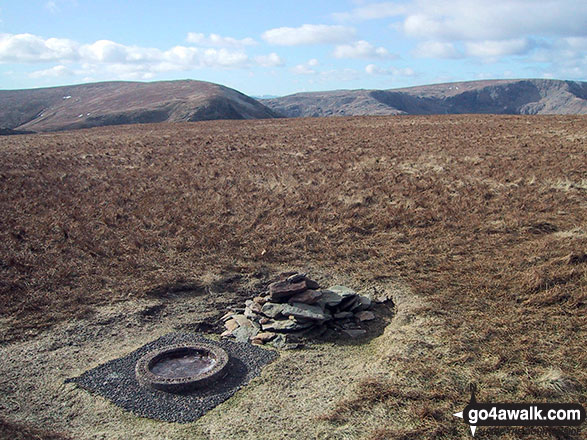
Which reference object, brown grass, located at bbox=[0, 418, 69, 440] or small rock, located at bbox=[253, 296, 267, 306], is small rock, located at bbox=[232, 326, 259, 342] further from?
brown grass, located at bbox=[0, 418, 69, 440]

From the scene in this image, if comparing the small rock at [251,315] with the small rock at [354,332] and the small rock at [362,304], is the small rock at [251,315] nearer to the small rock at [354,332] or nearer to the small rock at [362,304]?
the small rock at [354,332]

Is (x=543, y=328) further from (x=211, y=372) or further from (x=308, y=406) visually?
(x=211, y=372)

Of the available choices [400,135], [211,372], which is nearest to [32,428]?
[211,372]

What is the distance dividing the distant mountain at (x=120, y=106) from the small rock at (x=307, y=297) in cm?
7745

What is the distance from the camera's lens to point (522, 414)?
255 inches

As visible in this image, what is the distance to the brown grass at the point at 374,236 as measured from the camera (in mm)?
7727

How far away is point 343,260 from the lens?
42.0ft

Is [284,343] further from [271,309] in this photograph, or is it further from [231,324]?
[231,324]

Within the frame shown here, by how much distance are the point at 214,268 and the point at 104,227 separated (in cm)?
464

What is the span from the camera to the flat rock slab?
7098 millimetres

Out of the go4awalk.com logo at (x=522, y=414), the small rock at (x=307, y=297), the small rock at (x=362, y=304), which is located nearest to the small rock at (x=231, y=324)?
the small rock at (x=307, y=297)

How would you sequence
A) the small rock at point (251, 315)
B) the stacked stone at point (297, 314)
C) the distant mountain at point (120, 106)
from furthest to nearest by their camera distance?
1. the distant mountain at point (120, 106)
2. the small rock at point (251, 315)
3. the stacked stone at point (297, 314)

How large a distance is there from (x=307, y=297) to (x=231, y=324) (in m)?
1.74

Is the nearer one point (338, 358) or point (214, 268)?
point (338, 358)
